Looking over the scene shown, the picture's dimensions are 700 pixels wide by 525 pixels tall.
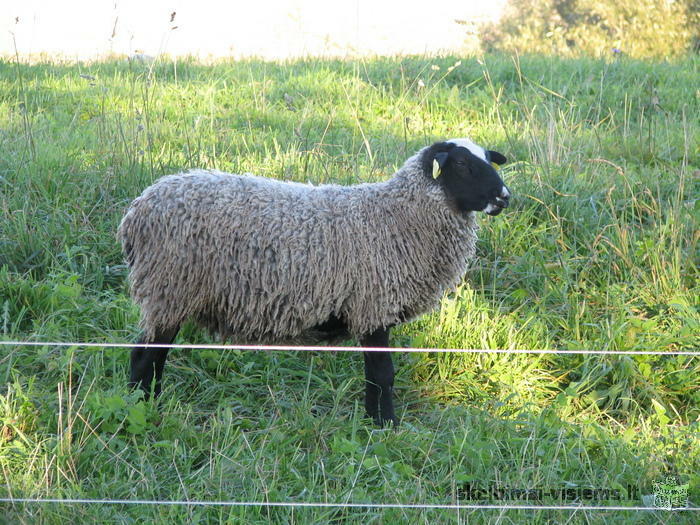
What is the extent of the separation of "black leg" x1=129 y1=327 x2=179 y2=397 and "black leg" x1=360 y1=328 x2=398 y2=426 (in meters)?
0.96

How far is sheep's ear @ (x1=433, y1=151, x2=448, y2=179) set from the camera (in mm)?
3703

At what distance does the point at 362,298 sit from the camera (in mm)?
3705

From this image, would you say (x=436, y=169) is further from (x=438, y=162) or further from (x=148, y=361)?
(x=148, y=361)

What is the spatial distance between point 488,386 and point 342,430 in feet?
2.88

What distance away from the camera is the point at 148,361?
3721mm

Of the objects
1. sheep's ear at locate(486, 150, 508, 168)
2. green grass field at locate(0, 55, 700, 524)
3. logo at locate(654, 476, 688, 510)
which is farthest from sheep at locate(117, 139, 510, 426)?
logo at locate(654, 476, 688, 510)

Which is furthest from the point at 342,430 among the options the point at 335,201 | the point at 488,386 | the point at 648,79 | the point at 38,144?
the point at 648,79

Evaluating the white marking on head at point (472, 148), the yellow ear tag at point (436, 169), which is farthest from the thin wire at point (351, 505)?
the white marking on head at point (472, 148)

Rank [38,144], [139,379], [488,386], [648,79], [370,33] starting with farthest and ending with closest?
[370,33] → [648,79] → [38,144] → [488,386] → [139,379]

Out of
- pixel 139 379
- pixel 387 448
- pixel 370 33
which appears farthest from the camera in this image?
pixel 370 33

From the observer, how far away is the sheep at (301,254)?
3.61 metres

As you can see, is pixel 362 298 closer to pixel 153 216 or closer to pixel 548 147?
pixel 153 216

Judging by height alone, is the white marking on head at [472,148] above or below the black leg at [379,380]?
above

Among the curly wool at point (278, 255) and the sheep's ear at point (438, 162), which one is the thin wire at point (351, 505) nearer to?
the curly wool at point (278, 255)
